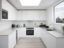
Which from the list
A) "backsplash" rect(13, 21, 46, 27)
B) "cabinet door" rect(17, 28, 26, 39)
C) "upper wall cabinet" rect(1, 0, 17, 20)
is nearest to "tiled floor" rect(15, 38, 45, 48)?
"cabinet door" rect(17, 28, 26, 39)

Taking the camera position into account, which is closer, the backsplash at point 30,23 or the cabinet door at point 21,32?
the cabinet door at point 21,32

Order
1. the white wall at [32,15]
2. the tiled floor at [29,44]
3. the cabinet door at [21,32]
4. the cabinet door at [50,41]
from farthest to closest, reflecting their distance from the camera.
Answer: the white wall at [32,15], the cabinet door at [21,32], the tiled floor at [29,44], the cabinet door at [50,41]

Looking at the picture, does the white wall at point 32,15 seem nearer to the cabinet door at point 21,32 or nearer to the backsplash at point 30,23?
the backsplash at point 30,23

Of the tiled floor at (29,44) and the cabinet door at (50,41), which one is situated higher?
the cabinet door at (50,41)

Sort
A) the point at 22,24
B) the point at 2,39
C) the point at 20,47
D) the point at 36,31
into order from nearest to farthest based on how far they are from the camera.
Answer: the point at 2,39 → the point at 20,47 → the point at 36,31 → the point at 22,24

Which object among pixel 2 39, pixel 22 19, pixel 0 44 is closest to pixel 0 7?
pixel 2 39

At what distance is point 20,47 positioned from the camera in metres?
3.90

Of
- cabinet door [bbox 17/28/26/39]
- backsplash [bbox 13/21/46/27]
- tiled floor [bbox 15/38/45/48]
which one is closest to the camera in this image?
tiled floor [bbox 15/38/45/48]

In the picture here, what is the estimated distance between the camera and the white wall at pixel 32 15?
6.19 metres

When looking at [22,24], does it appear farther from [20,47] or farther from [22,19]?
[20,47]

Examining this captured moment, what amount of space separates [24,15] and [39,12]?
125 centimetres

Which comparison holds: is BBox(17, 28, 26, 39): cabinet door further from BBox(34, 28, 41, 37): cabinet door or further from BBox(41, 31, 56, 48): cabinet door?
BBox(41, 31, 56, 48): cabinet door

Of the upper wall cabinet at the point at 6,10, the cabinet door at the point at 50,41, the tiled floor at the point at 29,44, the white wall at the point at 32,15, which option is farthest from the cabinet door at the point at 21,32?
the cabinet door at the point at 50,41

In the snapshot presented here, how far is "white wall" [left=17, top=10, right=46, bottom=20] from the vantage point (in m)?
6.19
